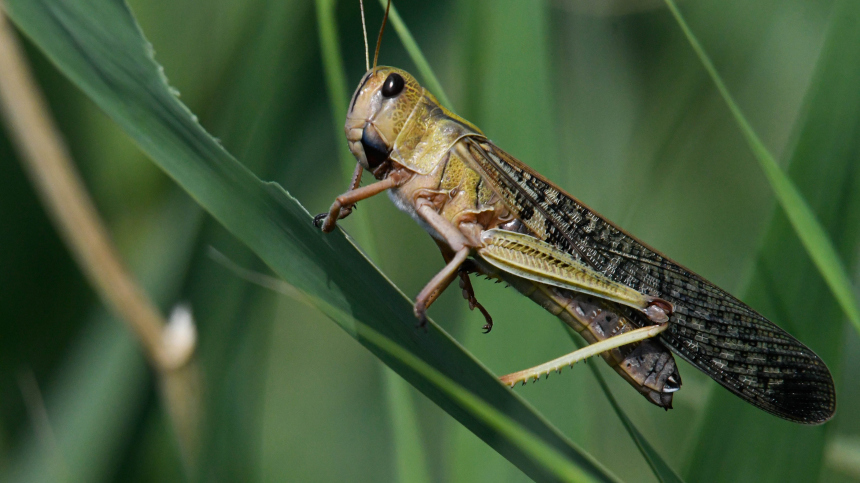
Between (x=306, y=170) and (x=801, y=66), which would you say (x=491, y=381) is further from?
(x=801, y=66)

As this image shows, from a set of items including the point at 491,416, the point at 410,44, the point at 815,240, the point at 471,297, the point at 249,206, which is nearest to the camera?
the point at 491,416

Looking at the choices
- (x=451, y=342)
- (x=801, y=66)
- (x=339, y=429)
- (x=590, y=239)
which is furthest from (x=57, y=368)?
(x=801, y=66)

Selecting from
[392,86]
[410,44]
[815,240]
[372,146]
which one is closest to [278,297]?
[372,146]

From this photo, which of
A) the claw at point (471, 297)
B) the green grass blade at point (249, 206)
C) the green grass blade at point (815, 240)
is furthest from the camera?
the claw at point (471, 297)

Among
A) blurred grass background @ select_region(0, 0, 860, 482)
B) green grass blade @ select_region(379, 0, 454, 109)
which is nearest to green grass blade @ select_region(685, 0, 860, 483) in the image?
blurred grass background @ select_region(0, 0, 860, 482)

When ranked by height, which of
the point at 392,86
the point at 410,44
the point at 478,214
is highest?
the point at 410,44

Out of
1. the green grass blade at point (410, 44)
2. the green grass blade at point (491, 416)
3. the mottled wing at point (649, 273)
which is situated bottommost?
the mottled wing at point (649, 273)

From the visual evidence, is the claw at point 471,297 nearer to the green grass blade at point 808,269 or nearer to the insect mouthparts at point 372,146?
the insect mouthparts at point 372,146

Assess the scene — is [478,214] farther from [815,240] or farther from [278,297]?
[815,240]

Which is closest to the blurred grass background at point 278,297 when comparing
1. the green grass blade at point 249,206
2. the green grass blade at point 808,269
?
the green grass blade at point 808,269
